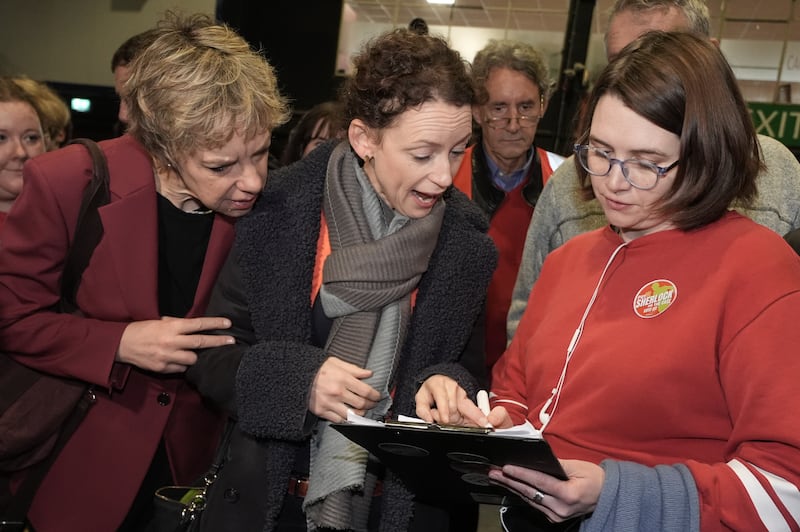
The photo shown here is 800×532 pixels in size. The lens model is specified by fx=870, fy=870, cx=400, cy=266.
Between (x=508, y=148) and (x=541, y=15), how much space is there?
8.97 feet

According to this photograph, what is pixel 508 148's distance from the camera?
3.56 meters

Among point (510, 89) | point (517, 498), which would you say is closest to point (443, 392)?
point (517, 498)

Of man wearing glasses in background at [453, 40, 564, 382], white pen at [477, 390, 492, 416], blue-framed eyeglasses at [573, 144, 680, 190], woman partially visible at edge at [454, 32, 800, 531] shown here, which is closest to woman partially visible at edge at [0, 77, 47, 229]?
man wearing glasses in background at [453, 40, 564, 382]

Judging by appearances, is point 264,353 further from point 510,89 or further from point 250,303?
point 510,89

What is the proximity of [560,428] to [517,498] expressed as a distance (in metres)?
0.16

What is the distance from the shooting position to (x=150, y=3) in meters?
6.92

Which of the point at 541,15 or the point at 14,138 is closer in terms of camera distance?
the point at 14,138

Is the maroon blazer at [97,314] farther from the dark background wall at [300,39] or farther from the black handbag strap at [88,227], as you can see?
the dark background wall at [300,39]

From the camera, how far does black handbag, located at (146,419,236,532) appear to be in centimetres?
200

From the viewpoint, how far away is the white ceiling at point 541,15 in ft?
18.4

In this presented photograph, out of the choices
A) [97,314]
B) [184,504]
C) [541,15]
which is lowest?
[184,504]

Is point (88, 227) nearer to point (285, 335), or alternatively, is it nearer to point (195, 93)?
point (195, 93)

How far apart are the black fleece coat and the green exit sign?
4.11 m

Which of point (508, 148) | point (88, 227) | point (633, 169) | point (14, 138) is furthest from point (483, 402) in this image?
point (14, 138)
